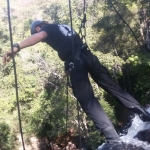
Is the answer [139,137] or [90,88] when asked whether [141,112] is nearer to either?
[139,137]

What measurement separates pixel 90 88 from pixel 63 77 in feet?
22.9

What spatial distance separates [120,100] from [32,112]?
788 cm

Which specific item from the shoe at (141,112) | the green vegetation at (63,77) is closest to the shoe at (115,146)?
the shoe at (141,112)

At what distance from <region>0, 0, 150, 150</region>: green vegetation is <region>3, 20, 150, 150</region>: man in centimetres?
614

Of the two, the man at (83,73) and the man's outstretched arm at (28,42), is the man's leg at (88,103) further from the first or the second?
the man's outstretched arm at (28,42)

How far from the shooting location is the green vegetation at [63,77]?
8.98 meters

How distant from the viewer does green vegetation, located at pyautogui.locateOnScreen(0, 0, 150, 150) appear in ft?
29.5

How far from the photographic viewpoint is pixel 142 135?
2.54 meters

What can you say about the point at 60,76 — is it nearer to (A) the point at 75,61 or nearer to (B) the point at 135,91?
(B) the point at 135,91

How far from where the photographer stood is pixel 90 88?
225 cm

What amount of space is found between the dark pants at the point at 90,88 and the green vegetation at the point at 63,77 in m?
6.14

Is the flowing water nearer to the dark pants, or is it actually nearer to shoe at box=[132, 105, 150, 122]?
shoe at box=[132, 105, 150, 122]

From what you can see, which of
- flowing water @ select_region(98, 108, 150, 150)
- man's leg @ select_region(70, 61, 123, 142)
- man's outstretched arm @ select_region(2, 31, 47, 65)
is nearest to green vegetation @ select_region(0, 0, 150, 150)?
flowing water @ select_region(98, 108, 150, 150)

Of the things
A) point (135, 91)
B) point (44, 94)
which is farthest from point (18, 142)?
point (135, 91)
